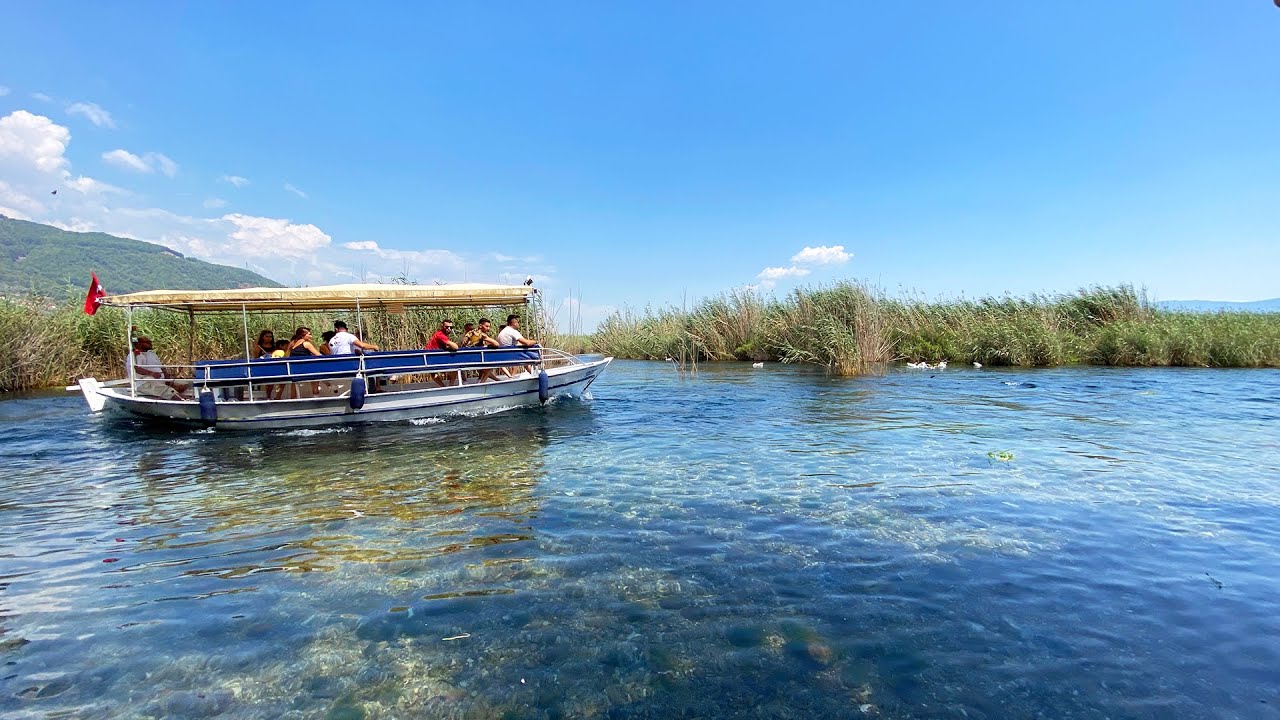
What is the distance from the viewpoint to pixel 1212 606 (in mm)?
4254

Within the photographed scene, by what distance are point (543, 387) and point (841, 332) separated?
1301 cm

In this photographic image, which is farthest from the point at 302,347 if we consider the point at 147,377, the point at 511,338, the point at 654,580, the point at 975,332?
the point at 975,332

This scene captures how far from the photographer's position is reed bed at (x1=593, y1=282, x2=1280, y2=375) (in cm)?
2158

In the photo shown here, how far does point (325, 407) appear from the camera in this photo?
12242 millimetres

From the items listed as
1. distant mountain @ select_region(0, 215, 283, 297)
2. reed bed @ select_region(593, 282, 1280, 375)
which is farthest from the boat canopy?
distant mountain @ select_region(0, 215, 283, 297)

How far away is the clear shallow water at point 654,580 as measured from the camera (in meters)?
3.37

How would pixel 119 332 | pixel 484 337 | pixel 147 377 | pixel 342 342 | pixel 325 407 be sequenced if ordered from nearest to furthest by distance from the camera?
pixel 325 407 → pixel 342 342 → pixel 147 377 → pixel 484 337 → pixel 119 332

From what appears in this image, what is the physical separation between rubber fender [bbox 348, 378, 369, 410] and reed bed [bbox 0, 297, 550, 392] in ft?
19.1

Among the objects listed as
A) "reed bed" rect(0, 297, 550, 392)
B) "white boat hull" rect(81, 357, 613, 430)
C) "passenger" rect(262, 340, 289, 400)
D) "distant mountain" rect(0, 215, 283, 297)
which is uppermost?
"distant mountain" rect(0, 215, 283, 297)

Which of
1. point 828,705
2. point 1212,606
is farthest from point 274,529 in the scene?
point 1212,606

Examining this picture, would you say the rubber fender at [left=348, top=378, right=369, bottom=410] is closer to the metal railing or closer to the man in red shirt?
the metal railing

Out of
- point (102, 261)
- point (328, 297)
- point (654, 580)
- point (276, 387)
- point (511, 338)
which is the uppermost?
point (102, 261)

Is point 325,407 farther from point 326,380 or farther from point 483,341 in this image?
point 483,341

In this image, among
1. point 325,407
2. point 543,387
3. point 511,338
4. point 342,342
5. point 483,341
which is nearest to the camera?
point 325,407
